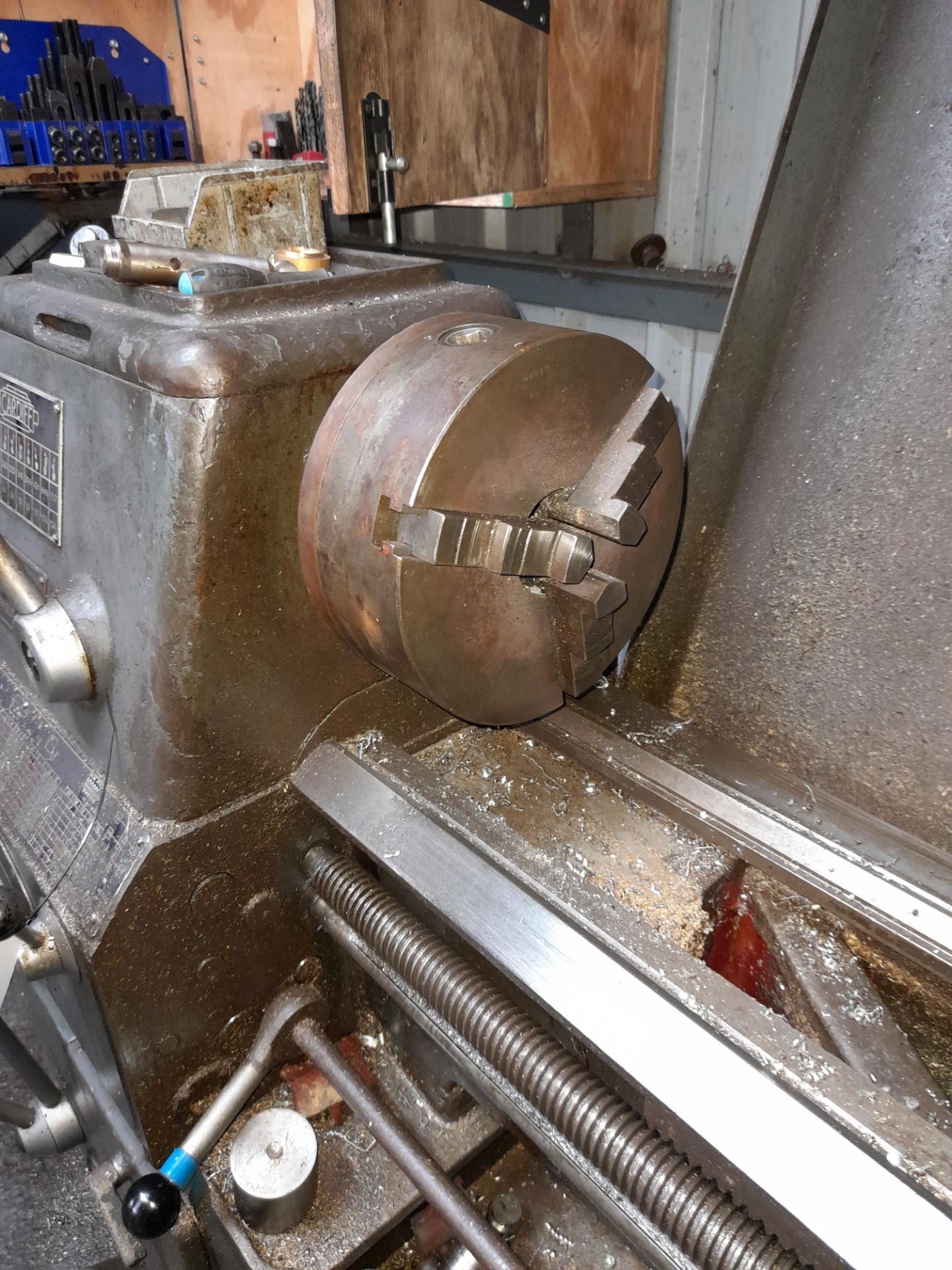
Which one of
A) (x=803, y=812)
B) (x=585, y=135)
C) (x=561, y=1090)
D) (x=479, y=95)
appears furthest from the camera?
(x=585, y=135)

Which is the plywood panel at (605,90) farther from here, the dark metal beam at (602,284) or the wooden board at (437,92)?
the dark metal beam at (602,284)

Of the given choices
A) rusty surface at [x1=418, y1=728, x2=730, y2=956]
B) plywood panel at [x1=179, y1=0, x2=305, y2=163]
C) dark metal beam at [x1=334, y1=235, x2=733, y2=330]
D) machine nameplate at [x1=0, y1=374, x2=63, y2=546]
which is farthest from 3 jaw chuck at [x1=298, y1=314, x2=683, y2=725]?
plywood panel at [x1=179, y1=0, x2=305, y2=163]

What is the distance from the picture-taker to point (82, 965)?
0.92 meters

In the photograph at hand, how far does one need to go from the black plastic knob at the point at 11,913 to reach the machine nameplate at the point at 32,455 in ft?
1.31

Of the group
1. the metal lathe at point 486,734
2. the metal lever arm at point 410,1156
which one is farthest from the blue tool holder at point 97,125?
the metal lever arm at point 410,1156

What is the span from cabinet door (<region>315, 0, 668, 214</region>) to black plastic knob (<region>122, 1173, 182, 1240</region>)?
1517 mm

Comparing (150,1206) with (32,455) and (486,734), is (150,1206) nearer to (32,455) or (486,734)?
(486,734)

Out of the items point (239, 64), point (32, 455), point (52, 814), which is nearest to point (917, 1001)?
point (52, 814)

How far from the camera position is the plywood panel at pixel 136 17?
2.85 metres

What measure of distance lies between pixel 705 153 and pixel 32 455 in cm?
169

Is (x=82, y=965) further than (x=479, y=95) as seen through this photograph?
No

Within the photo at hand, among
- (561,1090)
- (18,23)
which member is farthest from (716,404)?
(18,23)

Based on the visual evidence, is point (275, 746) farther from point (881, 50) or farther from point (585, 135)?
point (585, 135)

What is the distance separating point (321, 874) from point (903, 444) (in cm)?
81
